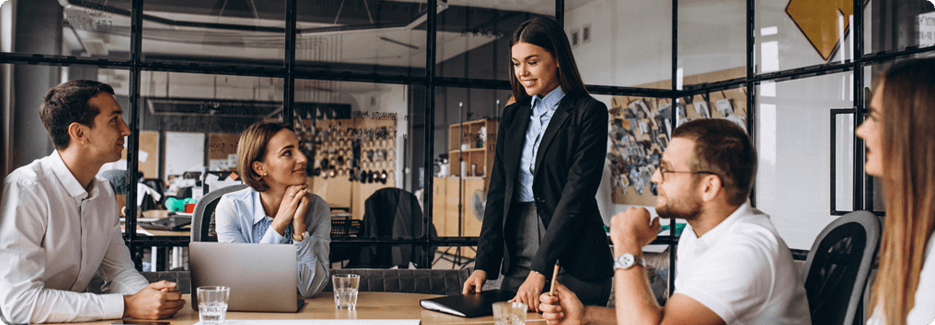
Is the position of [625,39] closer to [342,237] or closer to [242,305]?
A: [342,237]

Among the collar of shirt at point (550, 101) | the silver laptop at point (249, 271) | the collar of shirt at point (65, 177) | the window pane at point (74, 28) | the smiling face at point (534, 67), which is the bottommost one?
the silver laptop at point (249, 271)

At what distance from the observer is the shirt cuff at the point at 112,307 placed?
5.19 ft

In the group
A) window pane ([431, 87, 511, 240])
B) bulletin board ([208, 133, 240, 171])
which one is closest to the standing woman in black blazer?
window pane ([431, 87, 511, 240])

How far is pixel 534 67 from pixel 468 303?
85cm

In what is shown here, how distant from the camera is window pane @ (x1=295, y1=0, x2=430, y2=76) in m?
3.75

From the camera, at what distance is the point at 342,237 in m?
3.77

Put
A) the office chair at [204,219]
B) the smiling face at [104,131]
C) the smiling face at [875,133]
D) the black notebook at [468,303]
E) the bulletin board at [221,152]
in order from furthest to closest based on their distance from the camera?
1. the bulletin board at [221,152]
2. the office chair at [204,219]
3. the smiling face at [104,131]
4. the black notebook at [468,303]
5. the smiling face at [875,133]

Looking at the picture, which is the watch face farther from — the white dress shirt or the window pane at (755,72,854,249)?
the window pane at (755,72,854,249)

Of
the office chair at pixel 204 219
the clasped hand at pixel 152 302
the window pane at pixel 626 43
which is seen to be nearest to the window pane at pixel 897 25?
the window pane at pixel 626 43

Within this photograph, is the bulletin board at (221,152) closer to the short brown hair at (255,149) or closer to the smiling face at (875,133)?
the short brown hair at (255,149)

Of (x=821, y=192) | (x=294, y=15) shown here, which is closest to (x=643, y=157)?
(x=821, y=192)

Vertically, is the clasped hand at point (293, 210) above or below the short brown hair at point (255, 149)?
below

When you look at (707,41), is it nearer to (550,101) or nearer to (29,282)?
(550,101)

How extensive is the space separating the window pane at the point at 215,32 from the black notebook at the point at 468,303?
7.87 ft
